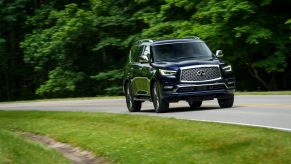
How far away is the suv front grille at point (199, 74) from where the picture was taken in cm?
1959

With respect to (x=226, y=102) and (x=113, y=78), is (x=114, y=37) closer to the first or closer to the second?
(x=113, y=78)

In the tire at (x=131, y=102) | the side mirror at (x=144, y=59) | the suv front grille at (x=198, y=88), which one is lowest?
the tire at (x=131, y=102)

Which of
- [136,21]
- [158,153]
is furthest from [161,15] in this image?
[158,153]

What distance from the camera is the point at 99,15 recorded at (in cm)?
A: 4684

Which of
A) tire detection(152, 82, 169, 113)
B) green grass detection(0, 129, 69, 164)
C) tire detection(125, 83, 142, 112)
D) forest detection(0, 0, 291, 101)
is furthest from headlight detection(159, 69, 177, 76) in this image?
forest detection(0, 0, 291, 101)

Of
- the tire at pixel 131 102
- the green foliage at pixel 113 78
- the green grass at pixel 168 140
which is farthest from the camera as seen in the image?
the green foliage at pixel 113 78

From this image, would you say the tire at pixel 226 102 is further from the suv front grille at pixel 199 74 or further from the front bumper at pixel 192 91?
the suv front grille at pixel 199 74

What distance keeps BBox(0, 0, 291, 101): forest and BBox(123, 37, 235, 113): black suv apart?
1298 cm

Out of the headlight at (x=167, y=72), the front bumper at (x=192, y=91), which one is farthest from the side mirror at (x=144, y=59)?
the front bumper at (x=192, y=91)

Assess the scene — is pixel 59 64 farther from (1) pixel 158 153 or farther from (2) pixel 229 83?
(1) pixel 158 153

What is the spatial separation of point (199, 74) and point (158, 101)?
138 cm

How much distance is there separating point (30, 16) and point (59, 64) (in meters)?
5.31

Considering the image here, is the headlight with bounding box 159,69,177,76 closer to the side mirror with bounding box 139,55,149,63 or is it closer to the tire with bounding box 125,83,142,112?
the side mirror with bounding box 139,55,149,63

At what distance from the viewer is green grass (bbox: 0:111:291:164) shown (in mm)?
11781
